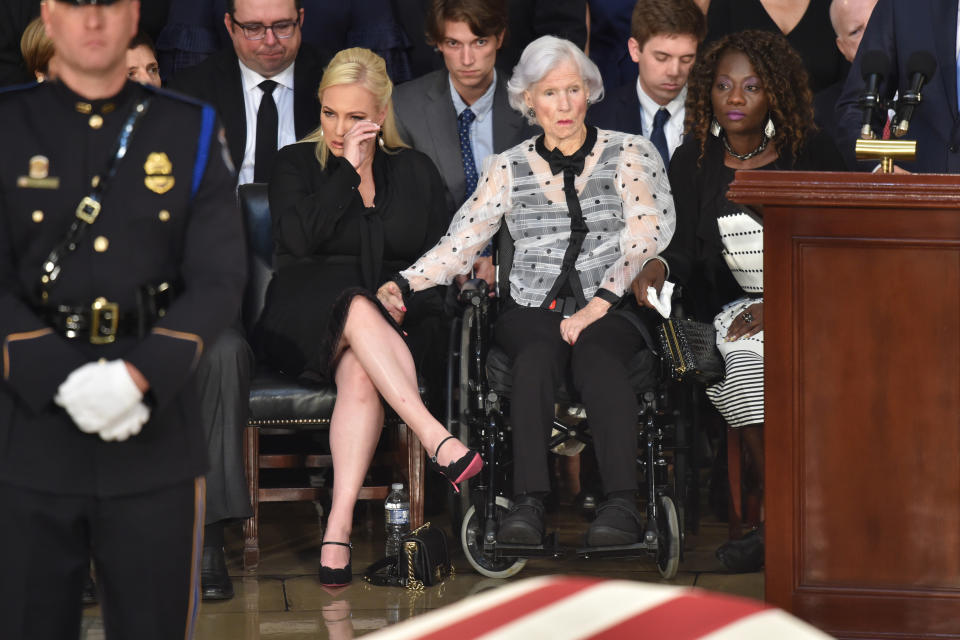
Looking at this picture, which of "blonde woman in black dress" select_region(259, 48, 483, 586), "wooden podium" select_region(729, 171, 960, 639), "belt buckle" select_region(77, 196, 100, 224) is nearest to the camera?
"belt buckle" select_region(77, 196, 100, 224)

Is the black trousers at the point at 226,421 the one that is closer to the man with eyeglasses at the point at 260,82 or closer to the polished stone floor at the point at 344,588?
the polished stone floor at the point at 344,588

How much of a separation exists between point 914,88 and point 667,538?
149 cm

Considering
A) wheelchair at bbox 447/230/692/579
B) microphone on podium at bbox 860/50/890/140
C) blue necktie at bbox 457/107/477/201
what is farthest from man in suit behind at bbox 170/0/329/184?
microphone on podium at bbox 860/50/890/140

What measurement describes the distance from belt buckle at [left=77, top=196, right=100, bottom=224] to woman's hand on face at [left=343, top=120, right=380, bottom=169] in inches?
92.1

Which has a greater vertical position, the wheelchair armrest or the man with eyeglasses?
the man with eyeglasses

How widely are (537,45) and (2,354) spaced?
2793mm

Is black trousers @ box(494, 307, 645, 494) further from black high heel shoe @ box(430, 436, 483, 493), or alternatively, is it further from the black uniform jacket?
the black uniform jacket

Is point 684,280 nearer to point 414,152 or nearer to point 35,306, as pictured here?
point 414,152

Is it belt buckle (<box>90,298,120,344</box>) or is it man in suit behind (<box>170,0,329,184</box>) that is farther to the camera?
man in suit behind (<box>170,0,329,184</box>)

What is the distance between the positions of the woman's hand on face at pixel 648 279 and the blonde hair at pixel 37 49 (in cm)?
184

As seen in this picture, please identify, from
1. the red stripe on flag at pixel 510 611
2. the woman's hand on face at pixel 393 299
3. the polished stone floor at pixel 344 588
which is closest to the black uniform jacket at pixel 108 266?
the red stripe on flag at pixel 510 611

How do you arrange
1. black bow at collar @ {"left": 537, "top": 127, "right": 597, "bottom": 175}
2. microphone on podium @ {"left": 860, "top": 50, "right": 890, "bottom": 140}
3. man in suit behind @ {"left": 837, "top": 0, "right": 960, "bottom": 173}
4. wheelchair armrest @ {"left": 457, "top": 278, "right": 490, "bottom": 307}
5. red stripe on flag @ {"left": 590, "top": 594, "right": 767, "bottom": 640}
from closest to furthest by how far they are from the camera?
red stripe on flag @ {"left": 590, "top": 594, "right": 767, "bottom": 640}, microphone on podium @ {"left": 860, "top": 50, "right": 890, "bottom": 140}, man in suit behind @ {"left": 837, "top": 0, "right": 960, "bottom": 173}, wheelchair armrest @ {"left": 457, "top": 278, "right": 490, "bottom": 307}, black bow at collar @ {"left": 537, "top": 127, "right": 597, "bottom": 175}

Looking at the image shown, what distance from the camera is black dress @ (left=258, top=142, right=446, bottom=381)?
4.38m

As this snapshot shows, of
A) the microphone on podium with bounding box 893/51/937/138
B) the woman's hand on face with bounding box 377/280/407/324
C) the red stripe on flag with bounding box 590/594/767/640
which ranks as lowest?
the woman's hand on face with bounding box 377/280/407/324
